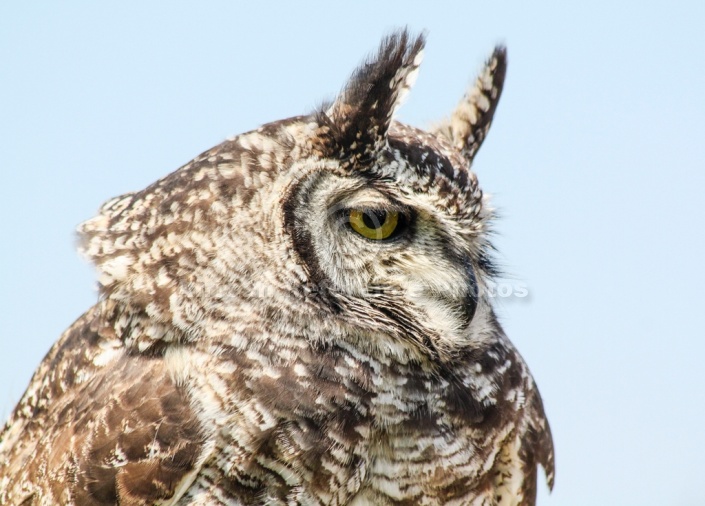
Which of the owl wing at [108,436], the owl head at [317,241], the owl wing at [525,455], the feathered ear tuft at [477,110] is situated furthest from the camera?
the feathered ear tuft at [477,110]

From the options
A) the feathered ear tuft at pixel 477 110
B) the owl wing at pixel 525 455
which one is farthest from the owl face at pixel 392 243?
the feathered ear tuft at pixel 477 110

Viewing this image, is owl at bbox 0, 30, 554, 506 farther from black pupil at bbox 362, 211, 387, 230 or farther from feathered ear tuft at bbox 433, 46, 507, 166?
feathered ear tuft at bbox 433, 46, 507, 166

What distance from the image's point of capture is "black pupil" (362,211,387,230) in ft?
9.69

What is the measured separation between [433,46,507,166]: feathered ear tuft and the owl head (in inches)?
30.2

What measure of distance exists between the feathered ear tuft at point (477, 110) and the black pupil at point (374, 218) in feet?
3.26

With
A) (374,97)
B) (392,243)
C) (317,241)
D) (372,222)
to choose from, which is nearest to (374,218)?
(372,222)

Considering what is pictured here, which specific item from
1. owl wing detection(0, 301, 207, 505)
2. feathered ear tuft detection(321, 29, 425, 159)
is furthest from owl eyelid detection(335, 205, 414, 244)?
owl wing detection(0, 301, 207, 505)

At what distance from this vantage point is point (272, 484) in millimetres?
2773

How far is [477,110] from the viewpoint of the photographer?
395cm

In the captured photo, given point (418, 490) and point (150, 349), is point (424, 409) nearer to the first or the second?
point (418, 490)

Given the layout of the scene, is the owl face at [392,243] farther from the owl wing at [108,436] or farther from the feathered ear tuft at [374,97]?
the owl wing at [108,436]

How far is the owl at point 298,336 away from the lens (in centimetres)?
280

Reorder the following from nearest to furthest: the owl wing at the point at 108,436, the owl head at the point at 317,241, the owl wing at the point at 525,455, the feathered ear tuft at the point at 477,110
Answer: the owl wing at the point at 108,436
the owl head at the point at 317,241
the owl wing at the point at 525,455
the feathered ear tuft at the point at 477,110

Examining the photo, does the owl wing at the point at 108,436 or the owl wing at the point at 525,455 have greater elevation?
the owl wing at the point at 108,436
